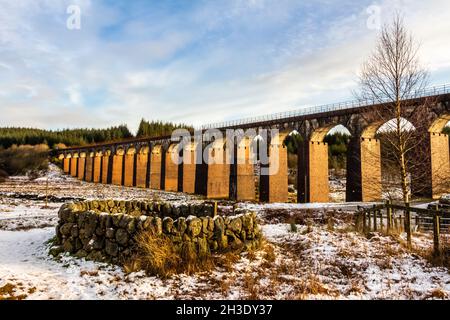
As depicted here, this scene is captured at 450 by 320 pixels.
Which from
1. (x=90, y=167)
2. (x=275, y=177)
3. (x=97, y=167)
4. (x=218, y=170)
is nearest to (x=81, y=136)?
(x=90, y=167)

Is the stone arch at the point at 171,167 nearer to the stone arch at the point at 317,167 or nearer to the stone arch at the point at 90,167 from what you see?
the stone arch at the point at 317,167

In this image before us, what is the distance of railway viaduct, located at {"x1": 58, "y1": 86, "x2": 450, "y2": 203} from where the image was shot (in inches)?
840

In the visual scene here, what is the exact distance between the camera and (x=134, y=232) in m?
8.28

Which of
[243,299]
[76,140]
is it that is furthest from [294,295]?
[76,140]

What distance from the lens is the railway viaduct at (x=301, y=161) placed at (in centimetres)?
2133

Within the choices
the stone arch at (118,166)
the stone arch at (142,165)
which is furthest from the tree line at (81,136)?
the stone arch at (142,165)

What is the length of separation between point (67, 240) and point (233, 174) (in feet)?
83.2

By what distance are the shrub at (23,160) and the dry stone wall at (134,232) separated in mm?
76293

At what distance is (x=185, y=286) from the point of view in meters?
6.38

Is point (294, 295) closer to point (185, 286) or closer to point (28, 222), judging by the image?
point (185, 286)

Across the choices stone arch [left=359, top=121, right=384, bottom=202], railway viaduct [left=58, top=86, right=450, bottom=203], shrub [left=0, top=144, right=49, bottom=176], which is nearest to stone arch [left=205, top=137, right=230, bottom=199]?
railway viaduct [left=58, top=86, right=450, bottom=203]

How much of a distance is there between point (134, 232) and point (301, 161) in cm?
2312

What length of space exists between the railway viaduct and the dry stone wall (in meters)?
8.69

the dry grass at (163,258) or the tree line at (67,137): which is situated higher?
the tree line at (67,137)
